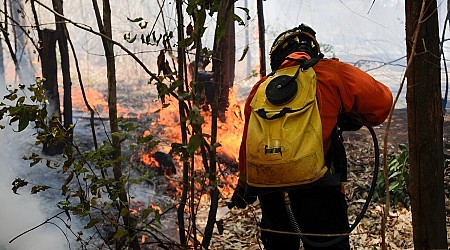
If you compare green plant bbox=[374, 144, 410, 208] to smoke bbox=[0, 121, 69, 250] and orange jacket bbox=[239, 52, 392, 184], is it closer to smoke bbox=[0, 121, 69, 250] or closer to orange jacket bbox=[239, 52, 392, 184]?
orange jacket bbox=[239, 52, 392, 184]

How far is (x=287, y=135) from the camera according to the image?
2389 millimetres

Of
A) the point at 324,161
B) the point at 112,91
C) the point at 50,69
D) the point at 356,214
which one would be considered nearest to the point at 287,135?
the point at 324,161

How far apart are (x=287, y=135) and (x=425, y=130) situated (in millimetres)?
670

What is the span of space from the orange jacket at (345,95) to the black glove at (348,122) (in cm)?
7

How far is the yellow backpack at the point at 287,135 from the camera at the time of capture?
238cm

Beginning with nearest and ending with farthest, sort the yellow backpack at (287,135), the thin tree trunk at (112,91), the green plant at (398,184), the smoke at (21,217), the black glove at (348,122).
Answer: the yellow backpack at (287,135) < the black glove at (348,122) < the thin tree trunk at (112,91) < the smoke at (21,217) < the green plant at (398,184)

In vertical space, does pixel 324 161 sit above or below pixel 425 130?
below

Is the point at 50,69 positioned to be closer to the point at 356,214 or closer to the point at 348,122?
the point at 356,214

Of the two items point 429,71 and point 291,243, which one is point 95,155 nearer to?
point 291,243

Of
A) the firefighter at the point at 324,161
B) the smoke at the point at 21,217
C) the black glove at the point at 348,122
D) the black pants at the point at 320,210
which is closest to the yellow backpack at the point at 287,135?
the firefighter at the point at 324,161

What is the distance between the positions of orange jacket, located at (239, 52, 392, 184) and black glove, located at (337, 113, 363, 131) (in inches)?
2.6

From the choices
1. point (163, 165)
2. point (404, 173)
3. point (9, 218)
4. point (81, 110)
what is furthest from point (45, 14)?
point (404, 173)

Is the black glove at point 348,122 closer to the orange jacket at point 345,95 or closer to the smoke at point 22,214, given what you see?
the orange jacket at point 345,95

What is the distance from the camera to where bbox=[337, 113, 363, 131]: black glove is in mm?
2707
